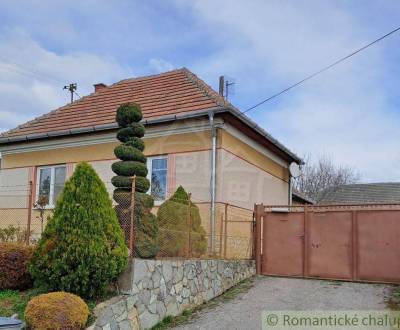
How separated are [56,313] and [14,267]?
2085 millimetres

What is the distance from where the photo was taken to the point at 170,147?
44.3ft

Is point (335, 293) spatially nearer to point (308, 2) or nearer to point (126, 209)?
point (126, 209)

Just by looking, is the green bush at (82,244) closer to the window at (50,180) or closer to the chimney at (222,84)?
the window at (50,180)

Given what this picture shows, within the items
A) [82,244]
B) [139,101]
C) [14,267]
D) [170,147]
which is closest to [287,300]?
[82,244]

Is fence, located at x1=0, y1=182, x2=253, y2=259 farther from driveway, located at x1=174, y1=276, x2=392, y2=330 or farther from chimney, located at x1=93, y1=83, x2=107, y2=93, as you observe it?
chimney, located at x1=93, y1=83, x2=107, y2=93

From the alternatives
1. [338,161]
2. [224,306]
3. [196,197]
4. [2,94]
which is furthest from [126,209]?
[338,161]

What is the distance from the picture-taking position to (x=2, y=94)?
730 inches

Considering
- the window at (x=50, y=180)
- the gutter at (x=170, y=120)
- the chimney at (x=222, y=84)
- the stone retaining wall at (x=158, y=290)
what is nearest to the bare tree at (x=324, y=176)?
the chimney at (x=222, y=84)

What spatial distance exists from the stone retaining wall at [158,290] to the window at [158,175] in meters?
3.00

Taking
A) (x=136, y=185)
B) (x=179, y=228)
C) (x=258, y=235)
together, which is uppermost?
(x=136, y=185)

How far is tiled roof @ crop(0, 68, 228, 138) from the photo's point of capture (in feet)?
45.8

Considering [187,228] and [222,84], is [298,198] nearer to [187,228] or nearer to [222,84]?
[222,84]

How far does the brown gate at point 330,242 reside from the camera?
11.7 m

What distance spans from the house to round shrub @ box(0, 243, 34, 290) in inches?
168
